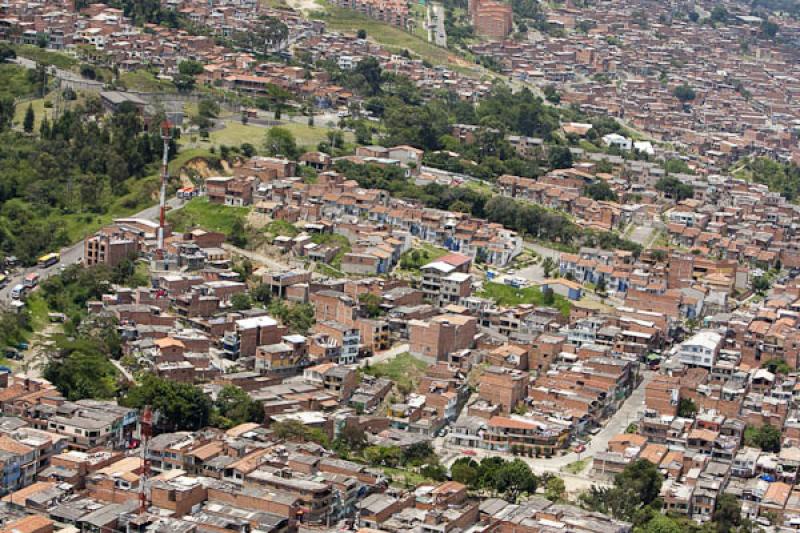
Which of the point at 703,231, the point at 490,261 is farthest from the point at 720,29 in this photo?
the point at 490,261

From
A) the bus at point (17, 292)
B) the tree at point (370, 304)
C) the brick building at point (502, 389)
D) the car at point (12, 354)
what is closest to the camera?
the car at point (12, 354)

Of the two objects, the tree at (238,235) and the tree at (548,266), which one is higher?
the tree at (238,235)

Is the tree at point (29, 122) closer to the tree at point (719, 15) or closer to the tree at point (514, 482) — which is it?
the tree at point (514, 482)

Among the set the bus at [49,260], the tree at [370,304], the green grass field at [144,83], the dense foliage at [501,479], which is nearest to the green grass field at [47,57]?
the green grass field at [144,83]

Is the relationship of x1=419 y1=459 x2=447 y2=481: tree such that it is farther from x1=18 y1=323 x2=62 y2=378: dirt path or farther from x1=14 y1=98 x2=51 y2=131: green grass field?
x1=14 y1=98 x2=51 y2=131: green grass field

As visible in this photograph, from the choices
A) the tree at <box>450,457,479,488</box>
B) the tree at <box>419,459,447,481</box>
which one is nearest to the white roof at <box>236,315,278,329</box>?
the tree at <box>419,459,447,481</box>

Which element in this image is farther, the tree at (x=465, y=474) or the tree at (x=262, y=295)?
the tree at (x=262, y=295)

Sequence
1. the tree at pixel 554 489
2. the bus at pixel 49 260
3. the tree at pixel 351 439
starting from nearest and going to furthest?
1. the tree at pixel 554 489
2. the tree at pixel 351 439
3. the bus at pixel 49 260

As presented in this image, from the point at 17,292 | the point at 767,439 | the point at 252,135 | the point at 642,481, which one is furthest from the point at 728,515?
the point at 252,135
